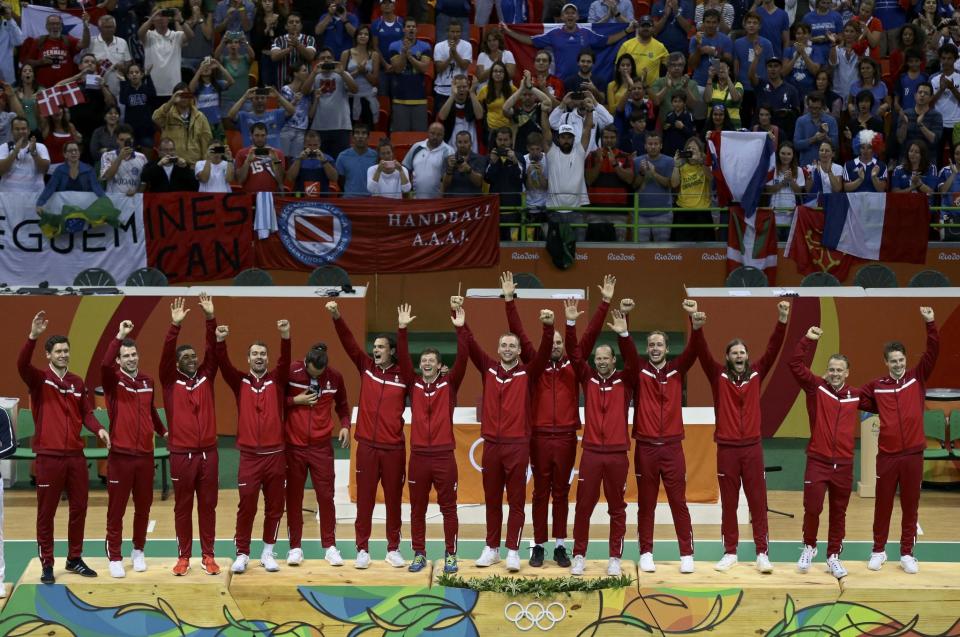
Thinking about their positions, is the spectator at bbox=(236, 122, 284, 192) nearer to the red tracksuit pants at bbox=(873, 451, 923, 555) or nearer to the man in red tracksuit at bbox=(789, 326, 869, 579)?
the man in red tracksuit at bbox=(789, 326, 869, 579)

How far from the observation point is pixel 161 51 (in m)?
20.7

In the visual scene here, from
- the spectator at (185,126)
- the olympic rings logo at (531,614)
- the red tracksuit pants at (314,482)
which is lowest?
the olympic rings logo at (531,614)

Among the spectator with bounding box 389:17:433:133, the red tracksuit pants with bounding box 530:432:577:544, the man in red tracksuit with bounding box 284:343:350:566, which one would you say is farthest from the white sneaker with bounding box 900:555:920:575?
the spectator with bounding box 389:17:433:133

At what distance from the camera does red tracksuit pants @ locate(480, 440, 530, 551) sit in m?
12.0

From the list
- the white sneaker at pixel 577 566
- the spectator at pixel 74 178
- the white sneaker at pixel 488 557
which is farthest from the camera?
the spectator at pixel 74 178

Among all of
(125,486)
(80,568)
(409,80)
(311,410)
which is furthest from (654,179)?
(80,568)

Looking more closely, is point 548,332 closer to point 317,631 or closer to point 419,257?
point 317,631

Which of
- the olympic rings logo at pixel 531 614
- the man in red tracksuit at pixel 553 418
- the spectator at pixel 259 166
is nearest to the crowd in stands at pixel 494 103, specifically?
the spectator at pixel 259 166

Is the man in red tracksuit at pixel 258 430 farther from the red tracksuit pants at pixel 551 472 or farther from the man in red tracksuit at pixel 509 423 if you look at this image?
the red tracksuit pants at pixel 551 472

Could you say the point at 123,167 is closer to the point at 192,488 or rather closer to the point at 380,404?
the point at 192,488

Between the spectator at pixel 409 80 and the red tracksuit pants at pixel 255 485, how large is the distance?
958 cm

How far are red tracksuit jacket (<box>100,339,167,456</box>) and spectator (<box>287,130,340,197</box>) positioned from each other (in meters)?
7.77

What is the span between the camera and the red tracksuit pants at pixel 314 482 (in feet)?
39.8

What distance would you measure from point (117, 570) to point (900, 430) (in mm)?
6100
